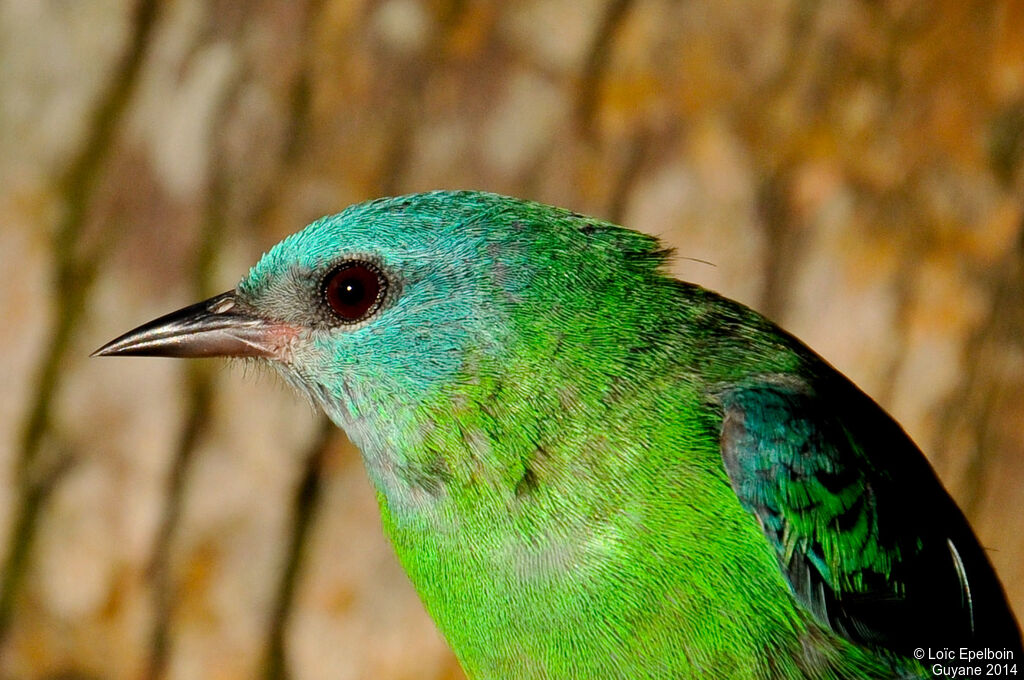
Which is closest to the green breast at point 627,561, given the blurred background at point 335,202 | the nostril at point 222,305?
the nostril at point 222,305

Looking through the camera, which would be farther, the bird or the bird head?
the bird head

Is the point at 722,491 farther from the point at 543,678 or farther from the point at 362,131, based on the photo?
the point at 362,131

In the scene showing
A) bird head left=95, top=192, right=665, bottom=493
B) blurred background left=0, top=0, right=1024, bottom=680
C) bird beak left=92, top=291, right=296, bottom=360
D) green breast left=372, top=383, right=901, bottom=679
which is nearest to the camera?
green breast left=372, top=383, right=901, bottom=679

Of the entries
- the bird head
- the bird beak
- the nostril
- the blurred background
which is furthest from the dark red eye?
the blurred background

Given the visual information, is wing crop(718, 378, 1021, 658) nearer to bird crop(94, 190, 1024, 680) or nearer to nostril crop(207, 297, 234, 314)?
bird crop(94, 190, 1024, 680)

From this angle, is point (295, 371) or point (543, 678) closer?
point (543, 678)

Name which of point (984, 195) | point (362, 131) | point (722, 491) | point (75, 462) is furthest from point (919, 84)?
point (75, 462)

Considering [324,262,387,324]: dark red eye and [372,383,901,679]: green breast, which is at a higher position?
[324,262,387,324]: dark red eye
